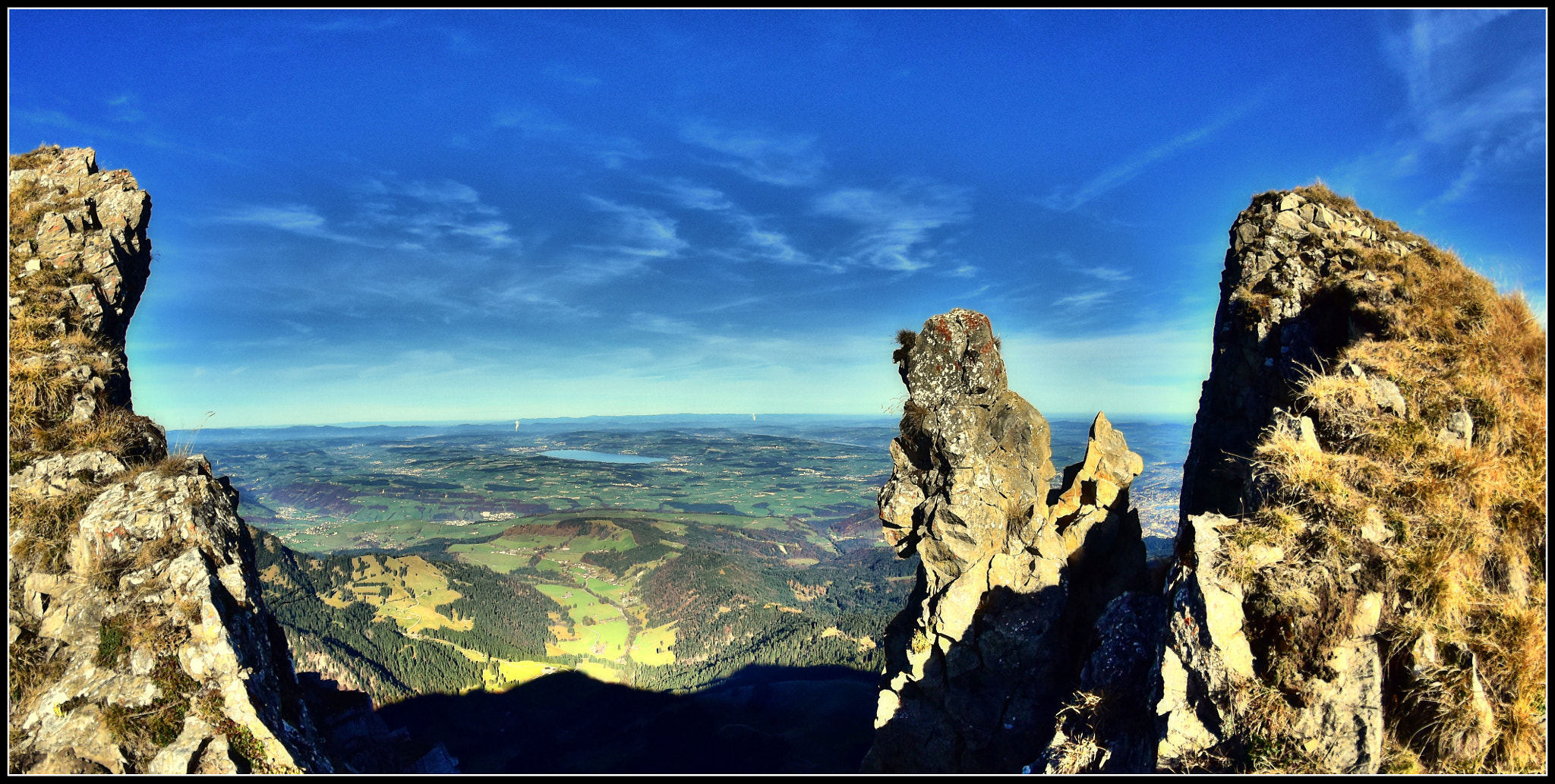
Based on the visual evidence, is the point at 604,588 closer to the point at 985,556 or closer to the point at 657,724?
the point at 657,724

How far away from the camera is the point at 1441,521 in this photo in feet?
30.9

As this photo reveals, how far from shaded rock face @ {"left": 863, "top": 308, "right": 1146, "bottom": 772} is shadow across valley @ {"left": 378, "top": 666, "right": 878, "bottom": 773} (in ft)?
89.2

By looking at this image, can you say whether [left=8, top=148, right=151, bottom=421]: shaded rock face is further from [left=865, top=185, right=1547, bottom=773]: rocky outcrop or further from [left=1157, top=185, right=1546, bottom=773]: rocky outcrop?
[left=1157, top=185, right=1546, bottom=773]: rocky outcrop

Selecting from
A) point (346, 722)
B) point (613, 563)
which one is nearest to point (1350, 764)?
point (346, 722)

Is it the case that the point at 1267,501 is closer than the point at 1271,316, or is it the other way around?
the point at 1267,501

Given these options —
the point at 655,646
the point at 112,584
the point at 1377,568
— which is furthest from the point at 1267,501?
the point at 655,646

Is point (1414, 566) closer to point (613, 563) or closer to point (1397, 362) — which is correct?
point (1397, 362)

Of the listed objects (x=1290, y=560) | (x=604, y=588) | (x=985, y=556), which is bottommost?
(x=604, y=588)

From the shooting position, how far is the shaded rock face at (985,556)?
1788 centimetres

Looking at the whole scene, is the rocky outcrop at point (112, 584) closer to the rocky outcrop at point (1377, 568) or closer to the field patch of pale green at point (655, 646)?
the rocky outcrop at point (1377, 568)

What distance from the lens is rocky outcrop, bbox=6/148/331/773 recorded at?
1105 cm

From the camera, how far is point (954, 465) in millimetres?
21250

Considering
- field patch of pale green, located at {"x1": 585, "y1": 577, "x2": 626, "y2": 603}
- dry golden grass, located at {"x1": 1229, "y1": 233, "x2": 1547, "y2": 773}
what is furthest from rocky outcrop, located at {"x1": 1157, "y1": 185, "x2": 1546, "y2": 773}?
field patch of pale green, located at {"x1": 585, "y1": 577, "x2": 626, "y2": 603}

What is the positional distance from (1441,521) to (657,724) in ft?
301
